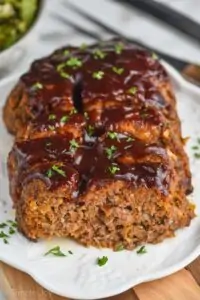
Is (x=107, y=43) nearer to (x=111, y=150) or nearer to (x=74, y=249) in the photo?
(x=111, y=150)

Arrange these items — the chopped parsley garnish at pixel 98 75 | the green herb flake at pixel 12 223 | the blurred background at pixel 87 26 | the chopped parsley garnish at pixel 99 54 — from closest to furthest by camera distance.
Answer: the green herb flake at pixel 12 223, the chopped parsley garnish at pixel 98 75, the chopped parsley garnish at pixel 99 54, the blurred background at pixel 87 26

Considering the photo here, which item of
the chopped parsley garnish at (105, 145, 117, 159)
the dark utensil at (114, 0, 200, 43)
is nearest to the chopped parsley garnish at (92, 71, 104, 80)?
the chopped parsley garnish at (105, 145, 117, 159)

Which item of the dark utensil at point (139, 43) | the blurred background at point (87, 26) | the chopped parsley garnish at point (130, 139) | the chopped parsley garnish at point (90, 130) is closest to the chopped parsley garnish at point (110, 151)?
the chopped parsley garnish at point (130, 139)

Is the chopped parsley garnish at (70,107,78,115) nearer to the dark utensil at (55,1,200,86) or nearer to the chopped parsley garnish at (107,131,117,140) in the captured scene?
the chopped parsley garnish at (107,131,117,140)

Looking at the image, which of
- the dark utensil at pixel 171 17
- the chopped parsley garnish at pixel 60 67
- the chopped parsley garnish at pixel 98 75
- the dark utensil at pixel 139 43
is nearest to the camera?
the chopped parsley garnish at pixel 98 75

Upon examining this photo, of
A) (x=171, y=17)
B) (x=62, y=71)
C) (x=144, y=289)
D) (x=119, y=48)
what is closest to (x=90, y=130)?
(x=62, y=71)

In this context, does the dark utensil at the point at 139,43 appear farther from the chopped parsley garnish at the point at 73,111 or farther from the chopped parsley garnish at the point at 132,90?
the chopped parsley garnish at the point at 73,111

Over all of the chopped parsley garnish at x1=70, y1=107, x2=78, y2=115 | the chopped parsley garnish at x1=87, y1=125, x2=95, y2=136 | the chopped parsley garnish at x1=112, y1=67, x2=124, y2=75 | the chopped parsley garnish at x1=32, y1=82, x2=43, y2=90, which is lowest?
the chopped parsley garnish at x1=32, y1=82, x2=43, y2=90
